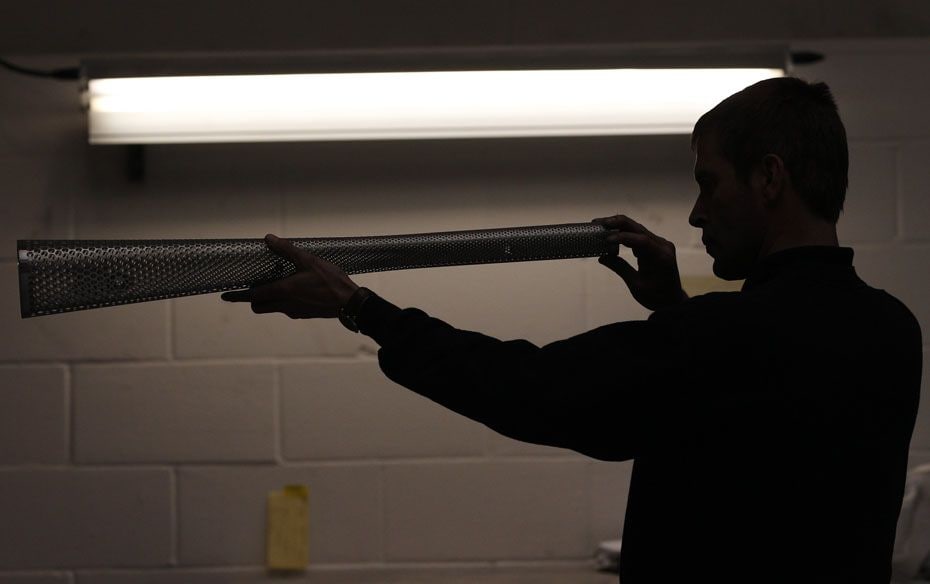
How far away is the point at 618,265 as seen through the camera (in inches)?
47.5

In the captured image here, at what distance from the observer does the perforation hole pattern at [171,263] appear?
38.9 inches

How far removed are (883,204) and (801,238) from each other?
1001 millimetres

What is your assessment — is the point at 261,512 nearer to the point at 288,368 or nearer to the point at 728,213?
the point at 288,368

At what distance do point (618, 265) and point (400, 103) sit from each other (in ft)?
1.84

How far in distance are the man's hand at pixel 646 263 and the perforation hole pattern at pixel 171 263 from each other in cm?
19

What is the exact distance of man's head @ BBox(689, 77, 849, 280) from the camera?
0.98 metres

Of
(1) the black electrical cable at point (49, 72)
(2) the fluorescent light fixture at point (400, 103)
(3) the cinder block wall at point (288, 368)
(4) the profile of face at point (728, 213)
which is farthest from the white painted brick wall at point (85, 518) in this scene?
(4) the profile of face at point (728, 213)

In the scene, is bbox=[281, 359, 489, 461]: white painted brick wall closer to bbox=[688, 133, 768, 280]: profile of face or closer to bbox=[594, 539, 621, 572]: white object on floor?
bbox=[594, 539, 621, 572]: white object on floor

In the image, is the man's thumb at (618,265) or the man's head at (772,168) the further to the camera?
the man's thumb at (618,265)

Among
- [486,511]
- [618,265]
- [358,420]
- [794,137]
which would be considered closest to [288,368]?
[358,420]

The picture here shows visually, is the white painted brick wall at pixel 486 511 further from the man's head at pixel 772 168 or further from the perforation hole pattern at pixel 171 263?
the man's head at pixel 772 168

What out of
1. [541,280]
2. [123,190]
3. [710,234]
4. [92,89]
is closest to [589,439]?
[710,234]

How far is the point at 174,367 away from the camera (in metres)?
1.80

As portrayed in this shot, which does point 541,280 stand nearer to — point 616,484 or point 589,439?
point 616,484
